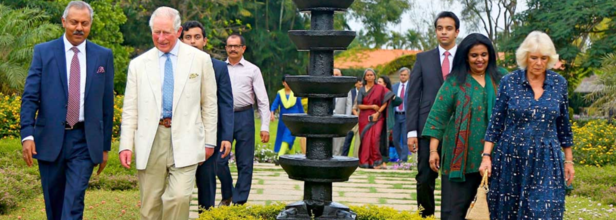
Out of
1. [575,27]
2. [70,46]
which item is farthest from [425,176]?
[575,27]

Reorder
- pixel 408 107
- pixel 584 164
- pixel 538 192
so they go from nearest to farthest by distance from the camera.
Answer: pixel 538 192, pixel 408 107, pixel 584 164

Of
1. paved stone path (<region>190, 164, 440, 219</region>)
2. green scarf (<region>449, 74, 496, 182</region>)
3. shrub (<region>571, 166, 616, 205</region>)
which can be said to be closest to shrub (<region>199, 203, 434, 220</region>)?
green scarf (<region>449, 74, 496, 182</region>)

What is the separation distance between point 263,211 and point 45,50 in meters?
1.81

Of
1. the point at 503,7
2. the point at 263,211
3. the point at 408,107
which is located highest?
the point at 503,7

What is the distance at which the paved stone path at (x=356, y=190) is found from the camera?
30.9ft

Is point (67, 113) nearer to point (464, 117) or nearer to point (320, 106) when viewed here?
point (320, 106)

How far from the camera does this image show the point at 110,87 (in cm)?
607

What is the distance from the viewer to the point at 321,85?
516cm

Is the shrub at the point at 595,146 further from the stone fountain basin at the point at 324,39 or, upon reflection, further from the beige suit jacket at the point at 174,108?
the stone fountain basin at the point at 324,39

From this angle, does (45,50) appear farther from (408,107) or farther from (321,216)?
(408,107)

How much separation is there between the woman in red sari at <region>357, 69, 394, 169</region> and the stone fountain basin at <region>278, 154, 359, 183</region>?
28.5ft

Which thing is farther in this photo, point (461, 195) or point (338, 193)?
point (338, 193)

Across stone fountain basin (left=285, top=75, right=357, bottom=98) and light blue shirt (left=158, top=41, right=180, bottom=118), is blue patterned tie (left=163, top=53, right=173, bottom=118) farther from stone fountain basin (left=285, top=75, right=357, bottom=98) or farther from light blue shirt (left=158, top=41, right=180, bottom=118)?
stone fountain basin (left=285, top=75, right=357, bottom=98)

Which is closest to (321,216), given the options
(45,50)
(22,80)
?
(45,50)
